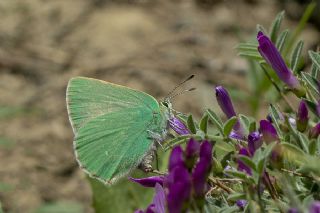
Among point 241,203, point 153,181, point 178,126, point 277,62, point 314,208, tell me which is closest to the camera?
point 314,208

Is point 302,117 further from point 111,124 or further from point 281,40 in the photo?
point 111,124

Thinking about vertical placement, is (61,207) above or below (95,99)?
below

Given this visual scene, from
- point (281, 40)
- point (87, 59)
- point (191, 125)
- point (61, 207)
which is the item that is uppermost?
point (281, 40)

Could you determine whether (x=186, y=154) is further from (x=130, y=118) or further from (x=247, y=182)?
(x=130, y=118)

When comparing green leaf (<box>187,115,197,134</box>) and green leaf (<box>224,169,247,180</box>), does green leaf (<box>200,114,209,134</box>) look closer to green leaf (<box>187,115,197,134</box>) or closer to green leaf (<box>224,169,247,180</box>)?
green leaf (<box>187,115,197,134</box>)

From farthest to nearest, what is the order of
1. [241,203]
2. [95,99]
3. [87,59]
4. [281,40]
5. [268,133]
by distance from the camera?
[87,59]
[95,99]
[281,40]
[241,203]
[268,133]

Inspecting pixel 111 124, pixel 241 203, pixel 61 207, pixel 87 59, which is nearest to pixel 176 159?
pixel 241 203

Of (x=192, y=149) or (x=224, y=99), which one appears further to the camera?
(x=224, y=99)
